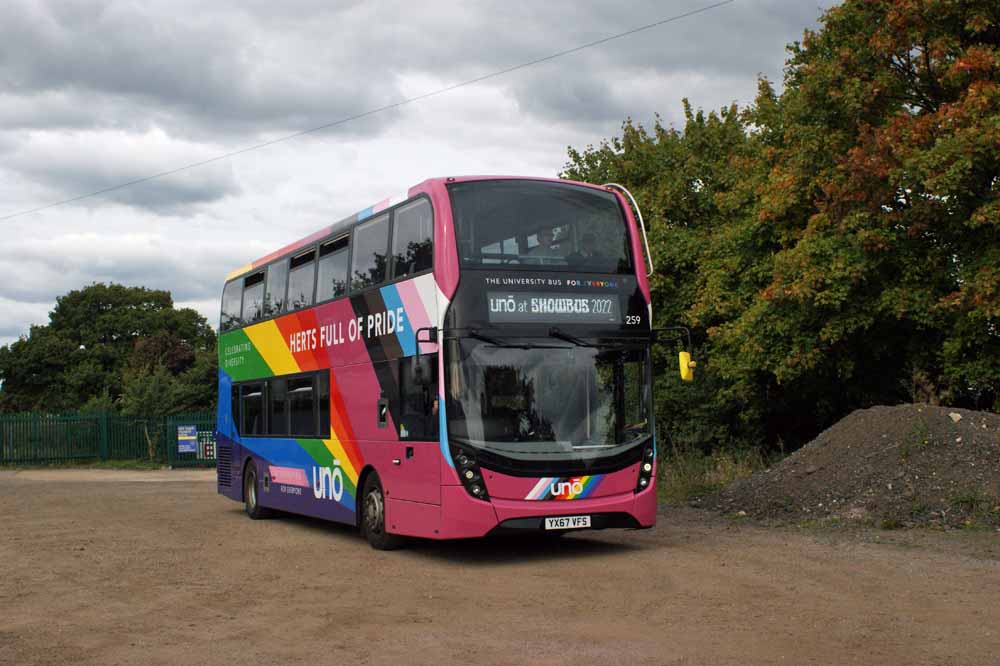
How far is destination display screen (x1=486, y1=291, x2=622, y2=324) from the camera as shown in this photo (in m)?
13.2

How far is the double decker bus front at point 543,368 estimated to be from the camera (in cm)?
1295

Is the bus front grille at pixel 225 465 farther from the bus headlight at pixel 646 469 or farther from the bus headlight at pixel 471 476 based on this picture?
the bus headlight at pixel 646 469

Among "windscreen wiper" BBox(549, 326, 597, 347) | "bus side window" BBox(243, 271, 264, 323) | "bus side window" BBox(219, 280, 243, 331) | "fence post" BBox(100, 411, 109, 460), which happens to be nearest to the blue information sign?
"fence post" BBox(100, 411, 109, 460)

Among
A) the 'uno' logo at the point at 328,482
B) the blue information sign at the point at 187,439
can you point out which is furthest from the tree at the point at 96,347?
the 'uno' logo at the point at 328,482

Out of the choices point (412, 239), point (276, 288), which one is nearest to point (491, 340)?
point (412, 239)

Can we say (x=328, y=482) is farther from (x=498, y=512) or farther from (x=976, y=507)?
(x=976, y=507)

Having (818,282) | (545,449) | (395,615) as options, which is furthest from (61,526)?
(818,282)

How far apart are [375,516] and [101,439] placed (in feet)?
107

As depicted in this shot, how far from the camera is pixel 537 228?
13617mm

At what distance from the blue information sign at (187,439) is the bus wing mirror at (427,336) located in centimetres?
Answer: 3228

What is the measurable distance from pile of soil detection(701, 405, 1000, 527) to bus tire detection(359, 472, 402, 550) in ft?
18.4

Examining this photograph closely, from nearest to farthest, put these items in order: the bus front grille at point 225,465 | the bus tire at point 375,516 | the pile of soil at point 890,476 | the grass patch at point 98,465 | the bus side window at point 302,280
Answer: the bus tire at point 375,516 → the pile of soil at point 890,476 → the bus side window at point 302,280 → the bus front grille at point 225,465 → the grass patch at point 98,465

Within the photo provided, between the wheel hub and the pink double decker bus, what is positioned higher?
the pink double decker bus

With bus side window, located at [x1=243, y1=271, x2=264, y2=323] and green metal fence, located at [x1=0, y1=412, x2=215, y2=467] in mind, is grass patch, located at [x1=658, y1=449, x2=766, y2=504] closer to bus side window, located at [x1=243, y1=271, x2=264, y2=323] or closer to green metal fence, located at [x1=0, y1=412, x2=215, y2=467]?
bus side window, located at [x1=243, y1=271, x2=264, y2=323]
